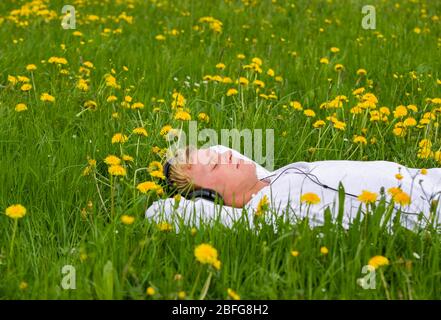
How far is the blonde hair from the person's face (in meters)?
0.02

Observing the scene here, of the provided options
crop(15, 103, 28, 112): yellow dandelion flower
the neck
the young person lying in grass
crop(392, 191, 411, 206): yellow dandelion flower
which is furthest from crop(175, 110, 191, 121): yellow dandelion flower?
crop(392, 191, 411, 206): yellow dandelion flower

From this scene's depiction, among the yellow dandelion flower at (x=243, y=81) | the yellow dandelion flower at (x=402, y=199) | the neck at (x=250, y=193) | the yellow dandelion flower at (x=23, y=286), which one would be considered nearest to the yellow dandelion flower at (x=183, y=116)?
the neck at (x=250, y=193)

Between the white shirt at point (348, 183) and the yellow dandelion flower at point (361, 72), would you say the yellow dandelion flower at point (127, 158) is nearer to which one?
the white shirt at point (348, 183)

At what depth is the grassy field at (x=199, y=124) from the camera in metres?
2.21

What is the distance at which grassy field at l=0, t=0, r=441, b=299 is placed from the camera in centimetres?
221

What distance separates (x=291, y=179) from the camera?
305 cm

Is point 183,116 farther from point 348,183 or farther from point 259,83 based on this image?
point 348,183

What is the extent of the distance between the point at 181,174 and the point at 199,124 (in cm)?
76

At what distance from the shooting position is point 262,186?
3117 mm

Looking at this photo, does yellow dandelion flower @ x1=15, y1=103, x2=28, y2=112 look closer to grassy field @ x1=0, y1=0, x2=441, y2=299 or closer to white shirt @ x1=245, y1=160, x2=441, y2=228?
grassy field @ x1=0, y1=0, x2=441, y2=299

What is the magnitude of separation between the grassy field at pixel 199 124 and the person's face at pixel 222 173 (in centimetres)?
23
